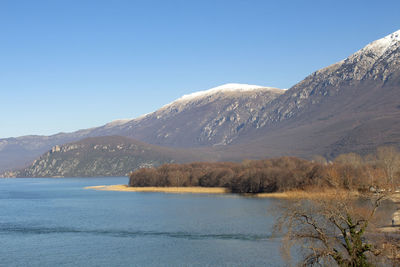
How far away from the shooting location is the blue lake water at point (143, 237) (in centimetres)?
6006

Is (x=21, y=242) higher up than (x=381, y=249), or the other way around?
(x=381, y=249)

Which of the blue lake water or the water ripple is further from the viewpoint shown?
the water ripple

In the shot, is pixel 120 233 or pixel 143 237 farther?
pixel 120 233

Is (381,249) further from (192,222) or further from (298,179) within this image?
(298,179)

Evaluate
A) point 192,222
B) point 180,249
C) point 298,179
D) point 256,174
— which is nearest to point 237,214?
point 192,222

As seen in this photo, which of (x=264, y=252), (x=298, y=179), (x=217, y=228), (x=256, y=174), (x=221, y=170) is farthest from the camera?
(x=221, y=170)

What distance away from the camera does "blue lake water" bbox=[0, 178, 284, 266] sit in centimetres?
6006

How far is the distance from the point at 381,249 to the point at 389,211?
60.2 m

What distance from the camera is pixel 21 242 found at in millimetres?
74250

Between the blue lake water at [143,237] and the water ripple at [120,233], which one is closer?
the blue lake water at [143,237]

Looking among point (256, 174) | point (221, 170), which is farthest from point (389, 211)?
point (221, 170)

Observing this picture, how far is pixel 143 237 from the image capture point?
3007 inches

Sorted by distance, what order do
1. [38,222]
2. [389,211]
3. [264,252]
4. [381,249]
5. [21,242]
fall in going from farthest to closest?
[38,222]
[389,211]
[21,242]
[264,252]
[381,249]

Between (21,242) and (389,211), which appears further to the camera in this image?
(389,211)
